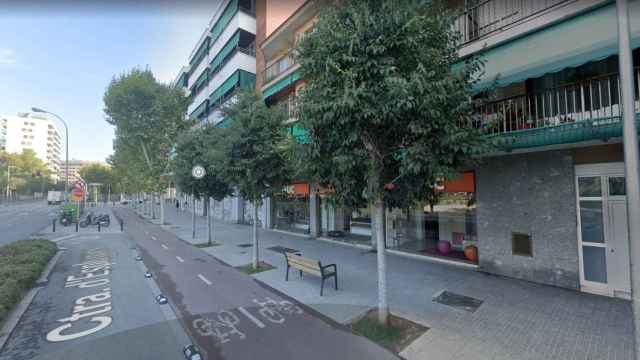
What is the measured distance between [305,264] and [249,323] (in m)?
2.26

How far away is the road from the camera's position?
14.4 ft

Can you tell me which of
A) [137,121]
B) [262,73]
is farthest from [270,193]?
[137,121]

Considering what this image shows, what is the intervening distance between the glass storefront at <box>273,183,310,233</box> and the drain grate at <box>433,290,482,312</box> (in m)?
9.90

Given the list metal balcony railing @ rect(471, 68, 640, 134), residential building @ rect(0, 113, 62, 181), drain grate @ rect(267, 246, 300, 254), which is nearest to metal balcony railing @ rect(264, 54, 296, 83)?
drain grate @ rect(267, 246, 300, 254)

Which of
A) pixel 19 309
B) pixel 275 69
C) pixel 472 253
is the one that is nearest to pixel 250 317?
pixel 19 309

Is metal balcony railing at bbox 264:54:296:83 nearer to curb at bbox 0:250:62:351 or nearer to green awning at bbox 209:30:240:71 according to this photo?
green awning at bbox 209:30:240:71

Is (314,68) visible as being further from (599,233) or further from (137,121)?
(137,121)

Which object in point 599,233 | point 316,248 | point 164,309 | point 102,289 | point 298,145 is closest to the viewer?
point 298,145

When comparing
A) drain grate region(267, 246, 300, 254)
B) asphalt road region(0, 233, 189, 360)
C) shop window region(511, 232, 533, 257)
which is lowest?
drain grate region(267, 246, 300, 254)

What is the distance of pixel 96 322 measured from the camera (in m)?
5.35

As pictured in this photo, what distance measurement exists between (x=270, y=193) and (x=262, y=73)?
13.7 metres

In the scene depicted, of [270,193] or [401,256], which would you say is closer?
[270,193]

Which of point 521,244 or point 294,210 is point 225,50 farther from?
point 521,244

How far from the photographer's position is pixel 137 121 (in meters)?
26.9
